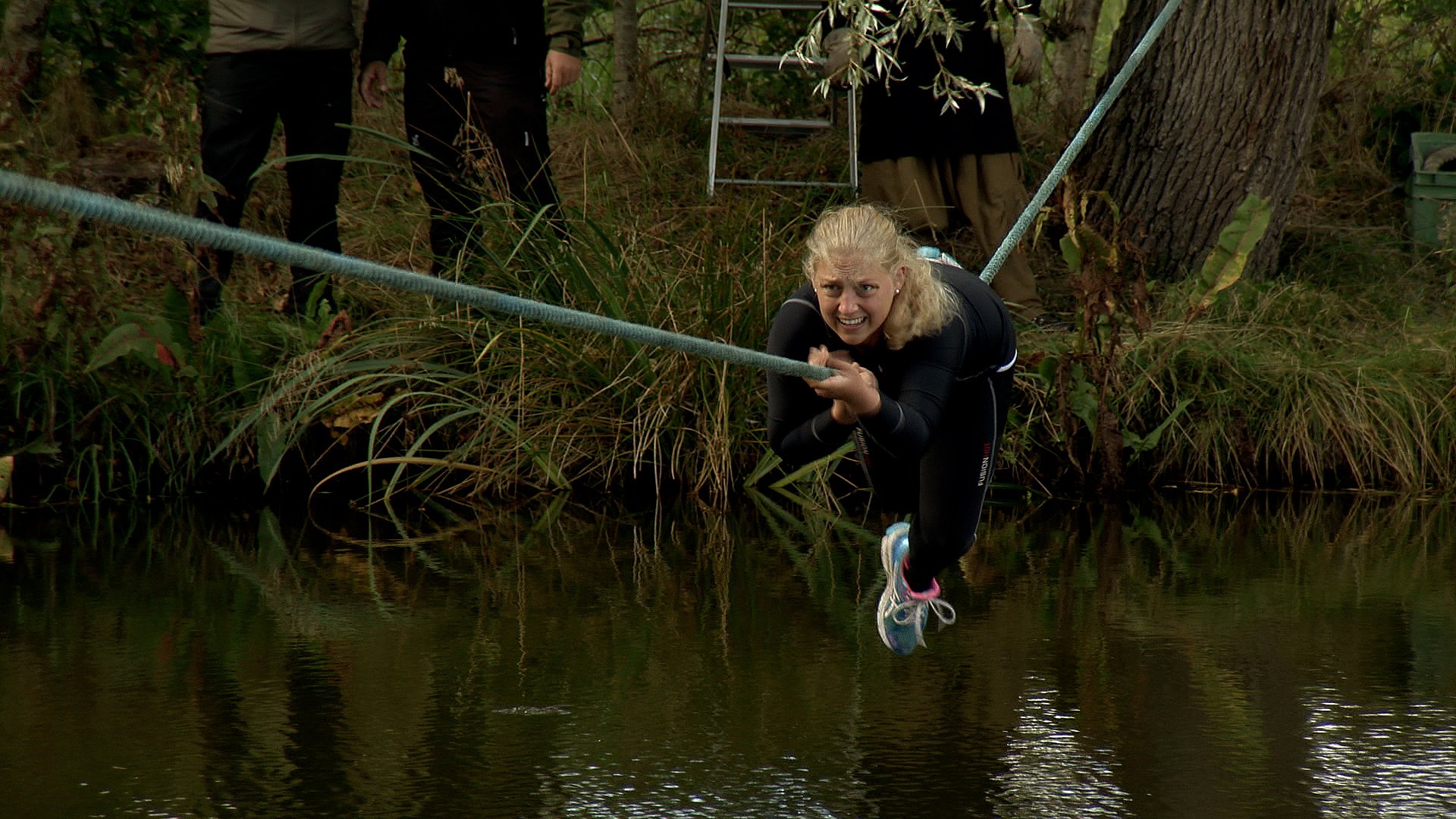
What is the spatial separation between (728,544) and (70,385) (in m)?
2.96

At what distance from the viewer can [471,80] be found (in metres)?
7.25

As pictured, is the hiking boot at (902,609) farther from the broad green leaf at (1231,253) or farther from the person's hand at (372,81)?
the person's hand at (372,81)

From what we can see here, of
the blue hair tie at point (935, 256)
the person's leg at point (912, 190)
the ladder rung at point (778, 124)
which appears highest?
the ladder rung at point (778, 124)

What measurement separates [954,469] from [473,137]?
358cm

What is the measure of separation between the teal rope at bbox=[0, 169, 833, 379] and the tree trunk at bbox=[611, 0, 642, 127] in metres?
7.21

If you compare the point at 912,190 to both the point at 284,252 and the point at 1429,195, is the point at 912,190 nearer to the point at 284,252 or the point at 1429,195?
the point at 1429,195

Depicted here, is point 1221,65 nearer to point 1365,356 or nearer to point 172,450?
point 1365,356

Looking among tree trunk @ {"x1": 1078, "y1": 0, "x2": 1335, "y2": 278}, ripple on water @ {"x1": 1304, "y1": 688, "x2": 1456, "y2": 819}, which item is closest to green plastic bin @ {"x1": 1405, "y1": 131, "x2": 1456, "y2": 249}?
tree trunk @ {"x1": 1078, "y1": 0, "x2": 1335, "y2": 278}

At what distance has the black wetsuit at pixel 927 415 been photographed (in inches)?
157

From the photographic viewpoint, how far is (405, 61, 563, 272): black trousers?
23.9 ft

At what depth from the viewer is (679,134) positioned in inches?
399

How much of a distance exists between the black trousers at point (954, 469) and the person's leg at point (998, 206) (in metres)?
3.62

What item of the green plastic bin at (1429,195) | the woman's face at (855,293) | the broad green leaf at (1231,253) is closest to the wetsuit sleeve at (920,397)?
the woman's face at (855,293)

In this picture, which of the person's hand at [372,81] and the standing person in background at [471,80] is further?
the person's hand at [372,81]
